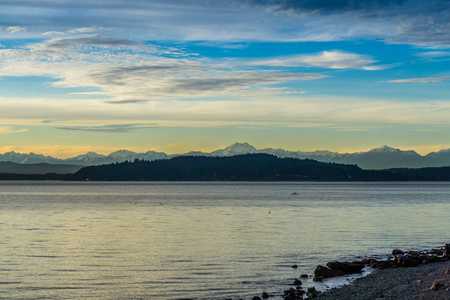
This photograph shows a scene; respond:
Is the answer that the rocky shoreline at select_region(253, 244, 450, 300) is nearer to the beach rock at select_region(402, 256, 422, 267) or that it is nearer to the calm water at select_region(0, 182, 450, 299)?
the beach rock at select_region(402, 256, 422, 267)

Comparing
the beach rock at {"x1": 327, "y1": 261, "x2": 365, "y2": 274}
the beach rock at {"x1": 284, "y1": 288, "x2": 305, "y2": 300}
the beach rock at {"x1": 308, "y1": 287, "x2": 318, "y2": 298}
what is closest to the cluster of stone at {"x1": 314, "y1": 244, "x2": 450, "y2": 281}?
the beach rock at {"x1": 327, "y1": 261, "x2": 365, "y2": 274}

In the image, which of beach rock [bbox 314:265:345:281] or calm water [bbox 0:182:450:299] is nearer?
calm water [bbox 0:182:450:299]

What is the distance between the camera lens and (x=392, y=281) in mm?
26516

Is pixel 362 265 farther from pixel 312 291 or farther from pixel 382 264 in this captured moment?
pixel 312 291

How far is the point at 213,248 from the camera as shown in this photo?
4169cm

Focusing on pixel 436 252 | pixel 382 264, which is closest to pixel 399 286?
pixel 382 264

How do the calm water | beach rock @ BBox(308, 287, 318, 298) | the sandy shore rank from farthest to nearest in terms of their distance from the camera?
the calm water, beach rock @ BBox(308, 287, 318, 298), the sandy shore

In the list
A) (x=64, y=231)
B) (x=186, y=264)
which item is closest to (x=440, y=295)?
(x=186, y=264)

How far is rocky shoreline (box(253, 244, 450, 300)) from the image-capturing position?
22.8m

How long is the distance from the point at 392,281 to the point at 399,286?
5.61 ft

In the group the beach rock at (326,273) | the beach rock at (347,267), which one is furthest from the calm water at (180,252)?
the beach rock at (347,267)

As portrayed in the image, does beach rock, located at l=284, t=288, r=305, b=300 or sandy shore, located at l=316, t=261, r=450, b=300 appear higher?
sandy shore, located at l=316, t=261, r=450, b=300

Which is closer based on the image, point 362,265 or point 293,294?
point 293,294

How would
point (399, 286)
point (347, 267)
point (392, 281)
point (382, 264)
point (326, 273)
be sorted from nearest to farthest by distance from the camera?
1. point (399, 286)
2. point (392, 281)
3. point (326, 273)
4. point (347, 267)
5. point (382, 264)
